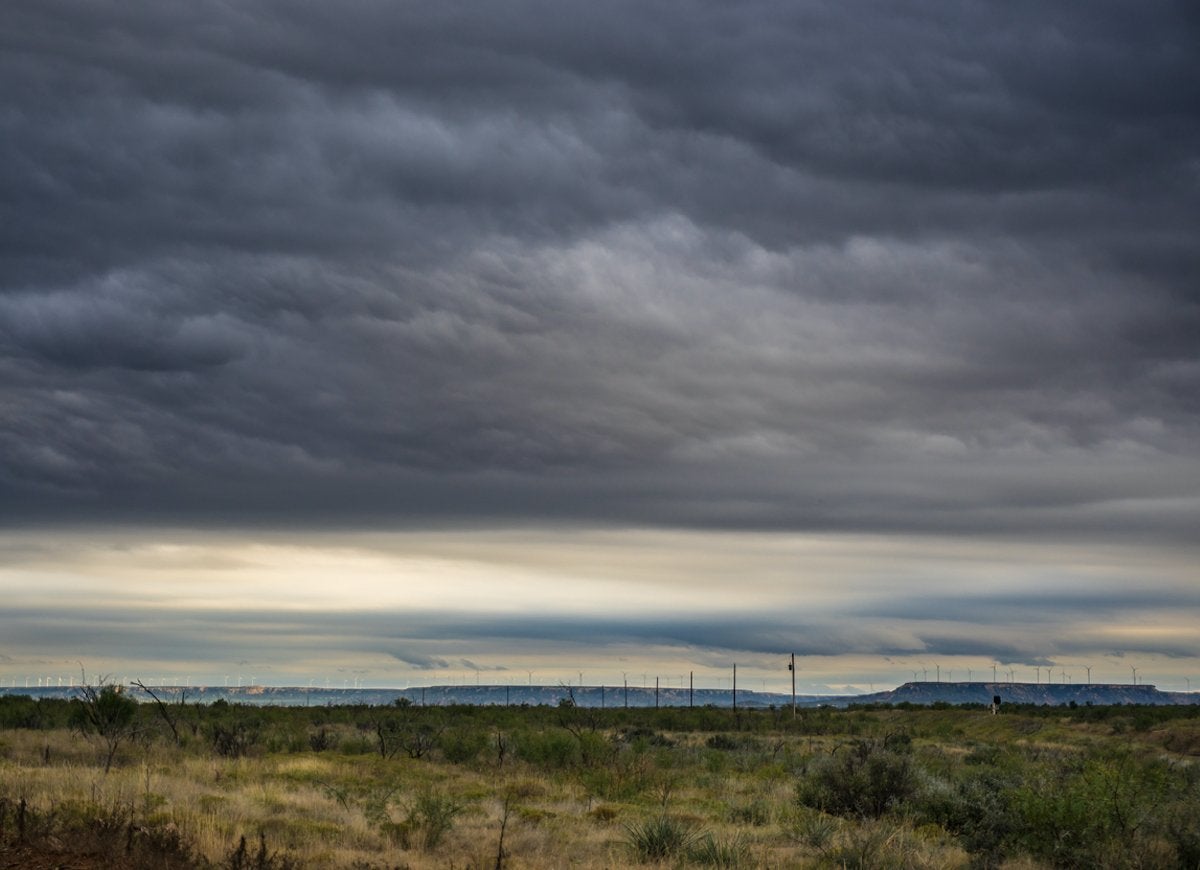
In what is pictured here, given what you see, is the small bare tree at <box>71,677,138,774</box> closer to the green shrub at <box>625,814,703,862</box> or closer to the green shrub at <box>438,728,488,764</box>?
the green shrub at <box>438,728,488,764</box>

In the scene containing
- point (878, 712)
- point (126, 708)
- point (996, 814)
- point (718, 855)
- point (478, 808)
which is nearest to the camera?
point (718, 855)

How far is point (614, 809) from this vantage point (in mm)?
27641

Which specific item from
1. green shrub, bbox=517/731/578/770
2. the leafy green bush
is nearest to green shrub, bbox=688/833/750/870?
the leafy green bush

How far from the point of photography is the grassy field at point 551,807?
18750 millimetres

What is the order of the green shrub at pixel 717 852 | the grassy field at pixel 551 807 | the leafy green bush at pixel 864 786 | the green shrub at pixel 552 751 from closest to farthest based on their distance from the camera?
the grassy field at pixel 551 807, the green shrub at pixel 717 852, the leafy green bush at pixel 864 786, the green shrub at pixel 552 751

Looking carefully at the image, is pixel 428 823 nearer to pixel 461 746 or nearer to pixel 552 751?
pixel 552 751

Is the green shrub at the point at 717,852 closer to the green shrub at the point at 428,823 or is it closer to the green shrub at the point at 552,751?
the green shrub at the point at 428,823

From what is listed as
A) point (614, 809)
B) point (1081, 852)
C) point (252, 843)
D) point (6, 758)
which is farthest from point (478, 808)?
point (6, 758)

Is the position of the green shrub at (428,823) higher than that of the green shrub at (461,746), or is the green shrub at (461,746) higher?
the green shrub at (428,823)

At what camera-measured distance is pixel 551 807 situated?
28.5 metres

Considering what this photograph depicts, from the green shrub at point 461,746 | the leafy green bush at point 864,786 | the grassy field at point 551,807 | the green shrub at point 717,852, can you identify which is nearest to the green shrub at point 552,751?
the grassy field at point 551,807

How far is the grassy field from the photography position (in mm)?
18750

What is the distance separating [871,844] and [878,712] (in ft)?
346

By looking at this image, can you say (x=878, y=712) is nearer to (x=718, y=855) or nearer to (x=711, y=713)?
(x=711, y=713)
